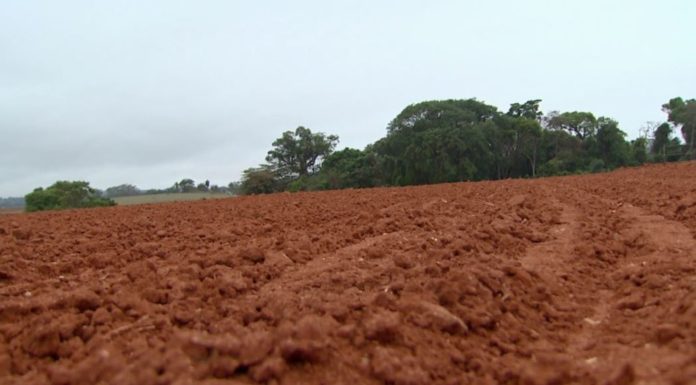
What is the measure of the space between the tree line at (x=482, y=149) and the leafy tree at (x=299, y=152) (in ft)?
10.8

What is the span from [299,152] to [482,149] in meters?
18.2

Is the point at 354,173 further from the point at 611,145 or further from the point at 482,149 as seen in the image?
the point at 611,145

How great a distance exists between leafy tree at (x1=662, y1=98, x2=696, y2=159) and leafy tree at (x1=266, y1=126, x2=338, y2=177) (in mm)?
29867

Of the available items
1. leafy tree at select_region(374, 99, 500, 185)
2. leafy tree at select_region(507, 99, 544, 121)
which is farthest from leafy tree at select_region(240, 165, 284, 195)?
leafy tree at select_region(507, 99, 544, 121)

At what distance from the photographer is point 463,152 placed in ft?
119

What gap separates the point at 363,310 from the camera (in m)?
3.14

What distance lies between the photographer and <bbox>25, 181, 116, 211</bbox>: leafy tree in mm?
31281

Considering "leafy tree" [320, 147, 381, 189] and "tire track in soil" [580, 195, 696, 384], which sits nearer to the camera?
"tire track in soil" [580, 195, 696, 384]

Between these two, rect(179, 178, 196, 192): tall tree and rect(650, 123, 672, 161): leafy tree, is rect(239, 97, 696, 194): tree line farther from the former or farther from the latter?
rect(179, 178, 196, 192): tall tree

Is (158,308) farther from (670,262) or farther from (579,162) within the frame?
(579,162)

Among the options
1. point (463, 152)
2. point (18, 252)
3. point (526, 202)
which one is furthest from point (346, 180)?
point (18, 252)

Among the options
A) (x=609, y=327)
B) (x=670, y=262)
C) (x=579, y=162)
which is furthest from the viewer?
(x=579, y=162)

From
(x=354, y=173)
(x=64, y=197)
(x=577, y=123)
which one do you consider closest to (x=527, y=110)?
(x=577, y=123)

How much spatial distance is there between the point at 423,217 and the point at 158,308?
5.41 metres
